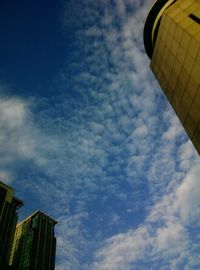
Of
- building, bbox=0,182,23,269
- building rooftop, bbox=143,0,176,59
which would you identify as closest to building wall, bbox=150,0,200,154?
building rooftop, bbox=143,0,176,59

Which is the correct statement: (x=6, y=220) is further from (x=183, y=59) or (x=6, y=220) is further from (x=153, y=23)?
(x=183, y=59)

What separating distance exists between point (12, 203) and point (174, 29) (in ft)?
389

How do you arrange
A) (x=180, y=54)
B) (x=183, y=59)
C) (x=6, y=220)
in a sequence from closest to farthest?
(x=183, y=59) < (x=180, y=54) < (x=6, y=220)

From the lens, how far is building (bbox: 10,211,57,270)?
12020 cm

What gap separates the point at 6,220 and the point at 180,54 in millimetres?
111941

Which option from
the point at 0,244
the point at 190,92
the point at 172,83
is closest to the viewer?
the point at 190,92

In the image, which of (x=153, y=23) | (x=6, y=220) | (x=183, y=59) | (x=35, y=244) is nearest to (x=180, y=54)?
(x=183, y=59)

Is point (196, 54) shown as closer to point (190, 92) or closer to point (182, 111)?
point (190, 92)

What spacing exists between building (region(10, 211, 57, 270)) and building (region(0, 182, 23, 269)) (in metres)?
11.7

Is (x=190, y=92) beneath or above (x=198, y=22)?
beneath

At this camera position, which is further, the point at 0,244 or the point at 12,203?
the point at 12,203

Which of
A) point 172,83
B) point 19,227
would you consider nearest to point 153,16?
A: point 172,83

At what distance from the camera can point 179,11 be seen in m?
24.5

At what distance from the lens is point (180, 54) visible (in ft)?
77.0
